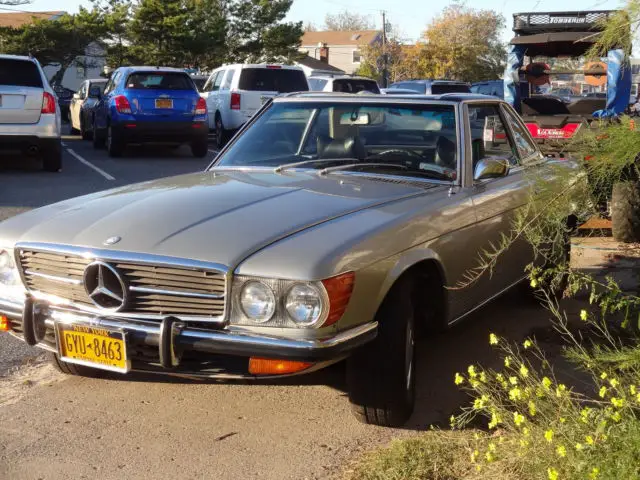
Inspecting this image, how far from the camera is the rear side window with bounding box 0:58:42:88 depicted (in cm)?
1230

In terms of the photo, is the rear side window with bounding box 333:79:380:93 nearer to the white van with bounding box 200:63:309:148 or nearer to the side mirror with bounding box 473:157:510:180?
the white van with bounding box 200:63:309:148

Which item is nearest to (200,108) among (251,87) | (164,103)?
(164,103)

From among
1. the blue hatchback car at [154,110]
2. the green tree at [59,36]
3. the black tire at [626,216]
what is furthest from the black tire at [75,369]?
the green tree at [59,36]

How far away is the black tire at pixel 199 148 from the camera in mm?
15656

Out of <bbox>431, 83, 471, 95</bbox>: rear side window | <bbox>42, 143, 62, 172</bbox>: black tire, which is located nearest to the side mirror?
<bbox>42, 143, 62, 172</bbox>: black tire

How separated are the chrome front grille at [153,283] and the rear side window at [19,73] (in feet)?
30.6

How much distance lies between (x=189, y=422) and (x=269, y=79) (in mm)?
14536

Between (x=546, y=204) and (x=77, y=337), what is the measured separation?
7.27 ft

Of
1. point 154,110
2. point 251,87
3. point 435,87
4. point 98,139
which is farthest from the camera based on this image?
point 435,87

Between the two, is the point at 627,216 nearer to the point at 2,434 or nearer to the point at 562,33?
the point at 2,434

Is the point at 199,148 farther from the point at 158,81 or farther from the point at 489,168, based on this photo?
the point at 489,168

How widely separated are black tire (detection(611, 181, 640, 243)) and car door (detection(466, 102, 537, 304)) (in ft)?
2.23

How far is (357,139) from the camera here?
5160 millimetres

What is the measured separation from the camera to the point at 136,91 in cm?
1509
